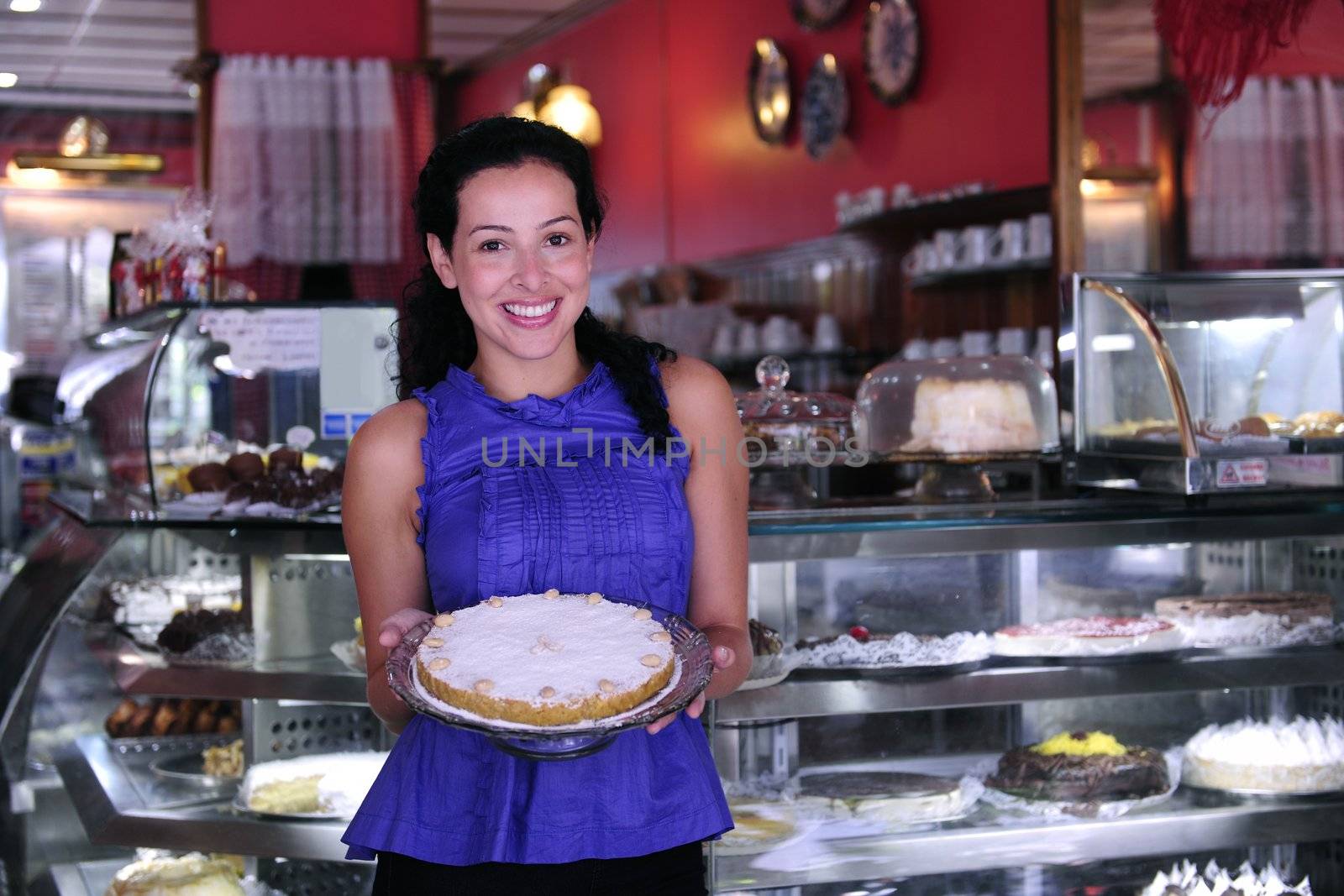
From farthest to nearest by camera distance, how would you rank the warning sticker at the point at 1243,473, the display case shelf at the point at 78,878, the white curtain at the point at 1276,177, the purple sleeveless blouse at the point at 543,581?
the white curtain at the point at 1276,177 → the display case shelf at the point at 78,878 → the warning sticker at the point at 1243,473 → the purple sleeveless blouse at the point at 543,581

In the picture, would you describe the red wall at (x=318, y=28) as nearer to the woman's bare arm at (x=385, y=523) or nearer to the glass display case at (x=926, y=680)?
the glass display case at (x=926, y=680)

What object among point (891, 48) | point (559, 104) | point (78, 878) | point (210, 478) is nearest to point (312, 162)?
point (891, 48)

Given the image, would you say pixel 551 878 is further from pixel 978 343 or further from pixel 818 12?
pixel 818 12

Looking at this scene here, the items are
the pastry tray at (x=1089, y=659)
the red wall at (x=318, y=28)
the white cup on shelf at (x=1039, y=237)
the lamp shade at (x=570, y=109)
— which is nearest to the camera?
the pastry tray at (x=1089, y=659)

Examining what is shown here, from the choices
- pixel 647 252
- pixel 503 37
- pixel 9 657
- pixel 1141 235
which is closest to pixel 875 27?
pixel 1141 235

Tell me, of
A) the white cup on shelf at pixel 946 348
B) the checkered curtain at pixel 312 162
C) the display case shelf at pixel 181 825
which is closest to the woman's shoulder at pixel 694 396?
the display case shelf at pixel 181 825

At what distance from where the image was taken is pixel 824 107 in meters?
8.23

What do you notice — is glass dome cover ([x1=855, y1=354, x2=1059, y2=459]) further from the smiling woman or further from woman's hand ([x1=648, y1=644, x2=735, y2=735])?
woman's hand ([x1=648, y1=644, x2=735, y2=735])

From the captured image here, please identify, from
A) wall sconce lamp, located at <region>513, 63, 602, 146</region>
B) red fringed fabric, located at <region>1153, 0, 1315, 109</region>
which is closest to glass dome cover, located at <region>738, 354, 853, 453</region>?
red fringed fabric, located at <region>1153, 0, 1315, 109</region>

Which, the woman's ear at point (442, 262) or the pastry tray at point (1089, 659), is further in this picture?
the pastry tray at point (1089, 659)

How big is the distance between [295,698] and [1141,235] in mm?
5548

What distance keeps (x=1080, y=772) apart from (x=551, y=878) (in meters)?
1.54

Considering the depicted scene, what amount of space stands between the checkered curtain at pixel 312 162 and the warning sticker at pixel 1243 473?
526cm

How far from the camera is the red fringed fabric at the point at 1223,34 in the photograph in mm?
3957
